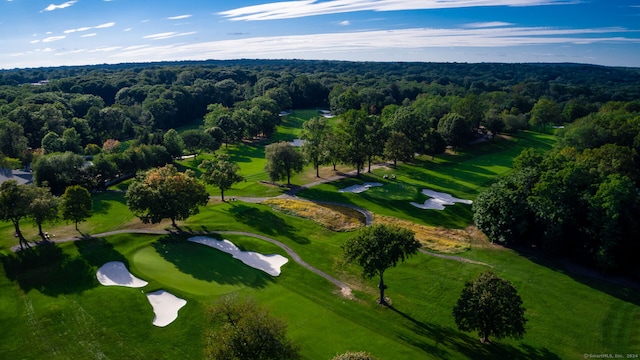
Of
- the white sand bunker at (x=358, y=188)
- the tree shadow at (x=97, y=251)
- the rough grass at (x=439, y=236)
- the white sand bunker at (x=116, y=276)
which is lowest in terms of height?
the rough grass at (x=439, y=236)

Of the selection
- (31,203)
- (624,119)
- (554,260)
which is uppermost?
(624,119)

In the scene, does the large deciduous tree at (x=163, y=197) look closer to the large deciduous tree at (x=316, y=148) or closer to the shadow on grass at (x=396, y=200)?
the shadow on grass at (x=396, y=200)

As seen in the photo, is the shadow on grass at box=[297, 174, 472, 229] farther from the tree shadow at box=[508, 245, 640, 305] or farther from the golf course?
the tree shadow at box=[508, 245, 640, 305]

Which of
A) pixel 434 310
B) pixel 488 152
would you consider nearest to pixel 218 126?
pixel 488 152

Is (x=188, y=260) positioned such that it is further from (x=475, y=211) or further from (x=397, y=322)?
(x=475, y=211)

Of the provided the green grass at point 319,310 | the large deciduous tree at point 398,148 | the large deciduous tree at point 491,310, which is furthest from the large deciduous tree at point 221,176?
the large deciduous tree at point 491,310

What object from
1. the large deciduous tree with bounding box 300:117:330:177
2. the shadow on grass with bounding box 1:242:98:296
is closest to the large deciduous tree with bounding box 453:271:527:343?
the shadow on grass with bounding box 1:242:98:296
